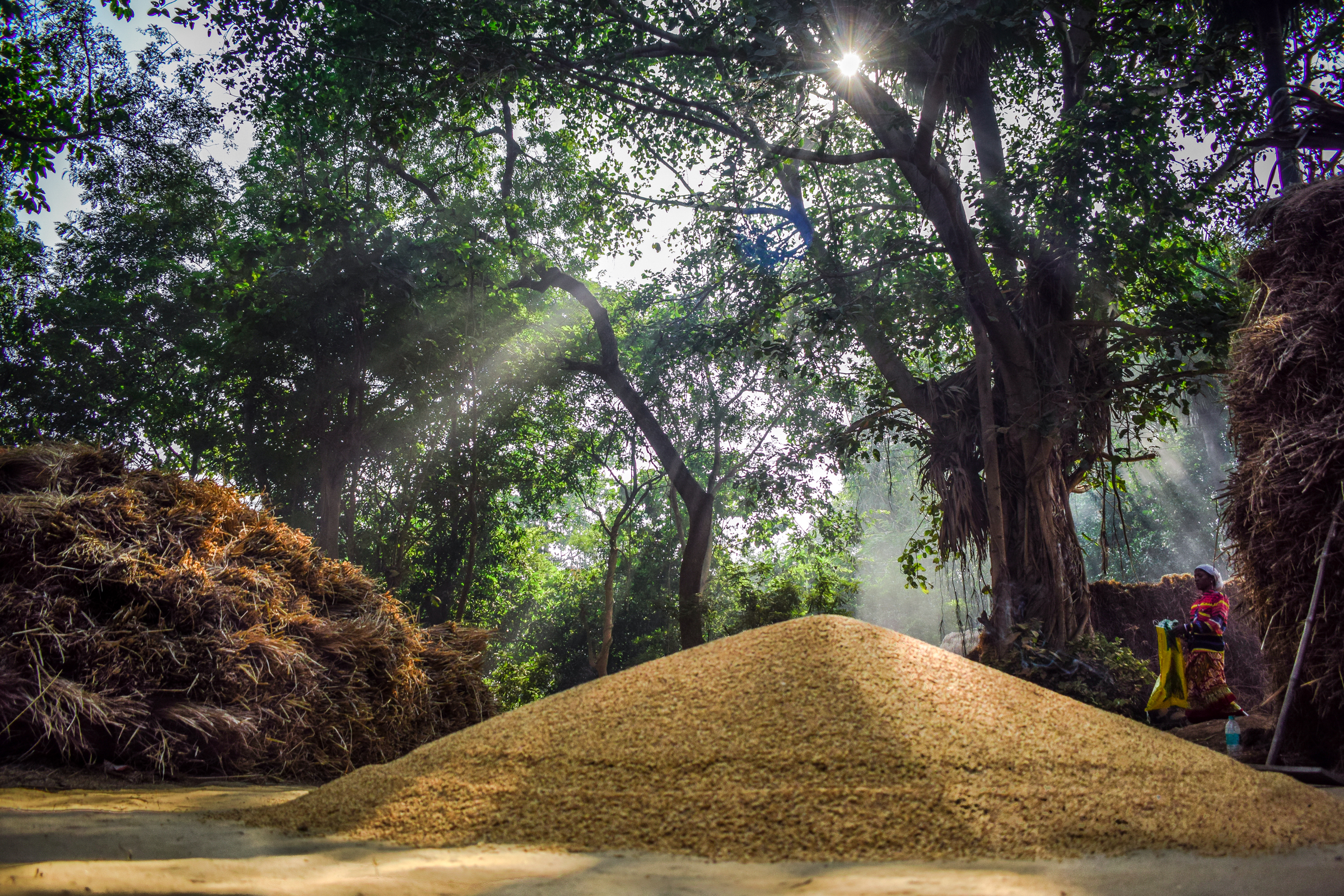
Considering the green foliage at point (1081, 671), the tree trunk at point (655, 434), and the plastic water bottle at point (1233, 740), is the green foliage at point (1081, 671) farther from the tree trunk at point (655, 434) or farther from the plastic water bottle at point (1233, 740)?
the tree trunk at point (655, 434)

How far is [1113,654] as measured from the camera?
5.99m

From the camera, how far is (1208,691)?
4883mm

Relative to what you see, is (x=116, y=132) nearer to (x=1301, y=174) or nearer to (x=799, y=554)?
(x=1301, y=174)

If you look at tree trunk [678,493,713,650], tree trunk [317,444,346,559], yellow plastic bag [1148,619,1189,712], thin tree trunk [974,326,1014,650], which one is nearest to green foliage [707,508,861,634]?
tree trunk [678,493,713,650]

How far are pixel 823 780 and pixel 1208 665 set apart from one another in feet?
14.6

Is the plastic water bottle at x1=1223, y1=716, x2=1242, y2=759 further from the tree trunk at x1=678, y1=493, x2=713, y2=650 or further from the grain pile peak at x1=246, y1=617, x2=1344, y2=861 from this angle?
the tree trunk at x1=678, y1=493, x2=713, y2=650

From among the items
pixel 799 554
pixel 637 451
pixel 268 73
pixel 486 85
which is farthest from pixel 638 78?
pixel 799 554

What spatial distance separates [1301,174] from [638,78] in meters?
5.94

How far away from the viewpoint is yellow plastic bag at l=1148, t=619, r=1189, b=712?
16.1 ft

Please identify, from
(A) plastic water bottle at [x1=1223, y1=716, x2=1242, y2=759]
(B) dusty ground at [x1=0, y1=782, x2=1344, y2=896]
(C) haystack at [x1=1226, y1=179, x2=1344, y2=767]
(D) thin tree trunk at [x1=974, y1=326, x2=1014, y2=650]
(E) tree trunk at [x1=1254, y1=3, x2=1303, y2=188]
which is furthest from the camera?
(D) thin tree trunk at [x1=974, y1=326, x2=1014, y2=650]

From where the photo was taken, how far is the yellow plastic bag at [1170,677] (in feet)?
16.1

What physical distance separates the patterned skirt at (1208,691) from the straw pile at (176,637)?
5.14 metres

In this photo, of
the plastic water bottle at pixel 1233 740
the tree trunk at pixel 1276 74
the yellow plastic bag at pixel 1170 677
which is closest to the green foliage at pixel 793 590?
the yellow plastic bag at pixel 1170 677

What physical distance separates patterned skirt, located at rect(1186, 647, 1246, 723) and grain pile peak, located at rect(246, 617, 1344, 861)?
118 inches
